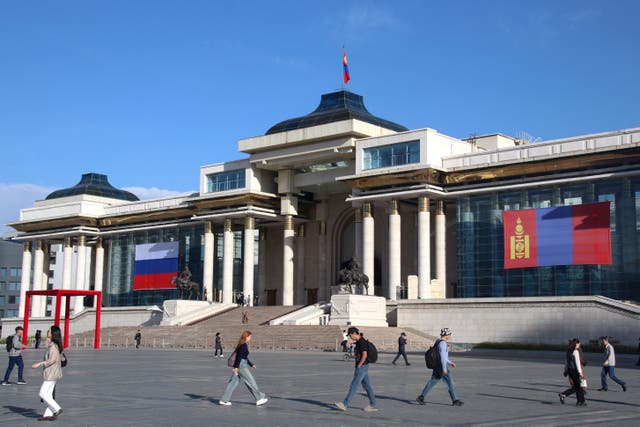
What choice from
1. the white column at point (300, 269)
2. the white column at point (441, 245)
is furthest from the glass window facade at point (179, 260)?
the white column at point (441, 245)

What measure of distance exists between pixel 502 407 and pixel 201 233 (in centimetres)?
5938

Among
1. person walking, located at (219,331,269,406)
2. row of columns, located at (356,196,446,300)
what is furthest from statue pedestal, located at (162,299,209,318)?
person walking, located at (219,331,269,406)

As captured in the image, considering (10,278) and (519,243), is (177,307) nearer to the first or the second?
(519,243)

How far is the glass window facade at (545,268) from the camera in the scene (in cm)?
5022

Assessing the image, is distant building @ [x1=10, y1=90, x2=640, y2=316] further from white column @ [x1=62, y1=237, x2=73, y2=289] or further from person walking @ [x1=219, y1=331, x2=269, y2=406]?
person walking @ [x1=219, y1=331, x2=269, y2=406]

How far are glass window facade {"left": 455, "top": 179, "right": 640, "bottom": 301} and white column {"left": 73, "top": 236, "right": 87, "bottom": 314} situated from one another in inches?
1566

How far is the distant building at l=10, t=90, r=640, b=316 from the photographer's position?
51938 mm

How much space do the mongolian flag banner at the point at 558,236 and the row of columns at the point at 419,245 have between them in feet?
17.6

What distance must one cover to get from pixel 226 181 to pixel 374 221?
12.9 m

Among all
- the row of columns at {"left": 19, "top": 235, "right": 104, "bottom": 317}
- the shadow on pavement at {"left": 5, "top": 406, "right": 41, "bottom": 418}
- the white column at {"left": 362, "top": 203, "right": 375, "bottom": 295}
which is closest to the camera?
the shadow on pavement at {"left": 5, "top": 406, "right": 41, "bottom": 418}

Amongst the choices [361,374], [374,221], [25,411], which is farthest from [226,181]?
[361,374]

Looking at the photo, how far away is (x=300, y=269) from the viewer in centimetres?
7238

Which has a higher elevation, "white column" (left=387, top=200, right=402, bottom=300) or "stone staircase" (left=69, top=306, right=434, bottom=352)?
"white column" (left=387, top=200, right=402, bottom=300)

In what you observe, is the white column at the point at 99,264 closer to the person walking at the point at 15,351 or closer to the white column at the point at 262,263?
the white column at the point at 262,263
